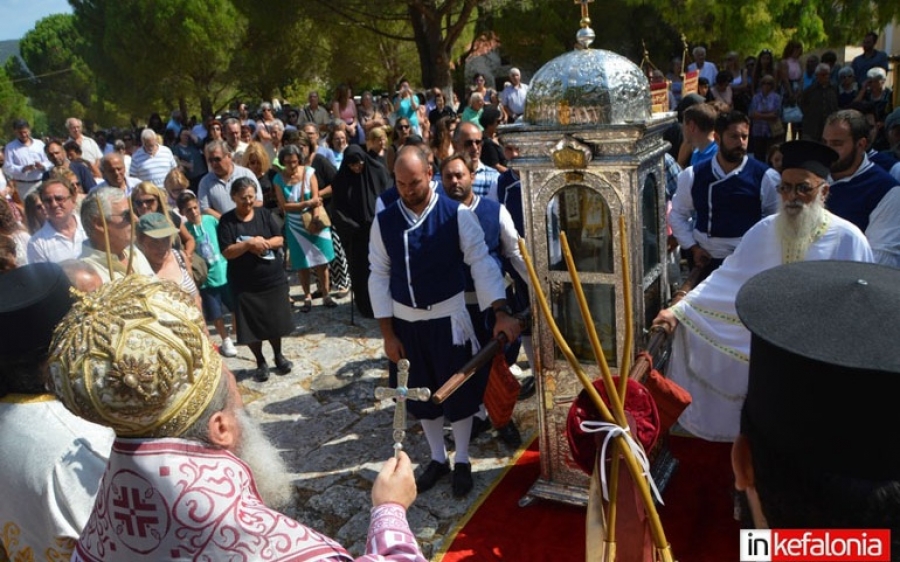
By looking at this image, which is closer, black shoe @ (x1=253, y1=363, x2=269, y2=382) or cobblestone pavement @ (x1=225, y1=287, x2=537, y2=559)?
cobblestone pavement @ (x1=225, y1=287, x2=537, y2=559)

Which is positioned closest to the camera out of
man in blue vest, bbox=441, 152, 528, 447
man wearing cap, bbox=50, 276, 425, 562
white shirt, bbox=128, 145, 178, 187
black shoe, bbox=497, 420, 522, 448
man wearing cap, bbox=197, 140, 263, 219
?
man wearing cap, bbox=50, 276, 425, 562

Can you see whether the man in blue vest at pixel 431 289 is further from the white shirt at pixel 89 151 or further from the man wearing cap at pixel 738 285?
the white shirt at pixel 89 151

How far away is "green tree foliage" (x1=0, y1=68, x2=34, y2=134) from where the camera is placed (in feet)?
131

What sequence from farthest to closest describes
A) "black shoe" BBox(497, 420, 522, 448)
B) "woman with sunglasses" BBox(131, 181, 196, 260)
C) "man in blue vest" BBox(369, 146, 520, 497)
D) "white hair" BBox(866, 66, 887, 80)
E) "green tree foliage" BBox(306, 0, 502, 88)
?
"green tree foliage" BBox(306, 0, 502, 88) < "white hair" BBox(866, 66, 887, 80) < "woman with sunglasses" BBox(131, 181, 196, 260) < "black shoe" BBox(497, 420, 522, 448) < "man in blue vest" BBox(369, 146, 520, 497)

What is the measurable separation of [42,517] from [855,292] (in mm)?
2100

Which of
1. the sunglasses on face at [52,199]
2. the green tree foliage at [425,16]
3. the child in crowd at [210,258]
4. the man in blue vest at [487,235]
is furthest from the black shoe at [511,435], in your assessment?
the green tree foliage at [425,16]

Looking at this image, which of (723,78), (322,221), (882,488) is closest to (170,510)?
(882,488)

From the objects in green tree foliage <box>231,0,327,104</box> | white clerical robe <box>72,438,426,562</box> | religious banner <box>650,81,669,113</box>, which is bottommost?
white clerical robe <box>72,438,426,562</box>

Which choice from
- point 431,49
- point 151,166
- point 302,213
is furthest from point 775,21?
point 151,166

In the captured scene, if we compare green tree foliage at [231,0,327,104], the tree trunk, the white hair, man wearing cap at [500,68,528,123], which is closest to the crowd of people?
the white hair

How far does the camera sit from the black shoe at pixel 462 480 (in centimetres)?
421

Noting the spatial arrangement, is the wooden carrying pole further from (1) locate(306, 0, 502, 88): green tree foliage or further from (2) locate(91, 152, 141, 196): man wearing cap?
(1) locate(306, 0, 502, 88): green tree foliage

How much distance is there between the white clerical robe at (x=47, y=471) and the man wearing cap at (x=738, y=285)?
2.65 meters

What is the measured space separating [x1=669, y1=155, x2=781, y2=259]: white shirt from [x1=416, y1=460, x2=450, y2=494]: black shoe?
2202 mm
